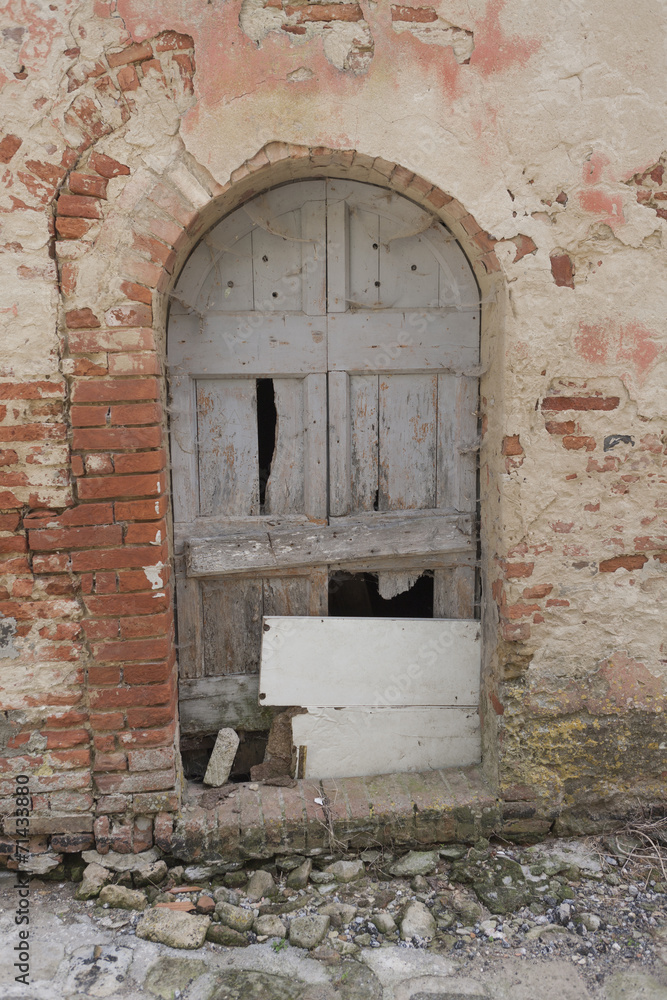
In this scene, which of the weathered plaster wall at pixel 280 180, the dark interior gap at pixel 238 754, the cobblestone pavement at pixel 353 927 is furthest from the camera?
the dark interior gap at pixel 238 754

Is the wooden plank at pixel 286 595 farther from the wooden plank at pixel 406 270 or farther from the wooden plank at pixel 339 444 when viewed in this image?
the wooden plank at pixel 406 270

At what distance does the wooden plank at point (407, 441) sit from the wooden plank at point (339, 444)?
0.14m

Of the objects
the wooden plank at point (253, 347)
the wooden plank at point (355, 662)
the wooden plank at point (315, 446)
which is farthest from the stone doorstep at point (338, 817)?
the wooden plank at point (253, 347)

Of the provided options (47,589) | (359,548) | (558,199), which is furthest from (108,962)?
(558,199)

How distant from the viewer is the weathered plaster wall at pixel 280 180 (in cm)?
221

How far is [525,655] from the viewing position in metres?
2.60

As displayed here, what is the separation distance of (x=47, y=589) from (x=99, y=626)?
0.22 meters

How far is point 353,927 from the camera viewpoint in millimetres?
2305

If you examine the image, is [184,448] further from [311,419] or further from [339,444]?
[339,444]

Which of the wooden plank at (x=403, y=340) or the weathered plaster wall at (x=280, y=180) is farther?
the wooden plank at (x=403, y=340)

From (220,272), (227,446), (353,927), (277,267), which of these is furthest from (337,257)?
(353,927)

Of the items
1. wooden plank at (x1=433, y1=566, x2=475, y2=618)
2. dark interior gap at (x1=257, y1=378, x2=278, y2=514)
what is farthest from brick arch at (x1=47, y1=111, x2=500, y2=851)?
wooden plank at (x1=433, y1=566, x2=475, y2=618)

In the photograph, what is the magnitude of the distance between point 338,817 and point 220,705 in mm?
639

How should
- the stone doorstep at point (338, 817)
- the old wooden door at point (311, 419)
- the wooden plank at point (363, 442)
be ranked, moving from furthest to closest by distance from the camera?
the wooden plank at point (363, 442) < the old wooden door at point (311, 419) < the stone doorstep at point (338, 817)
